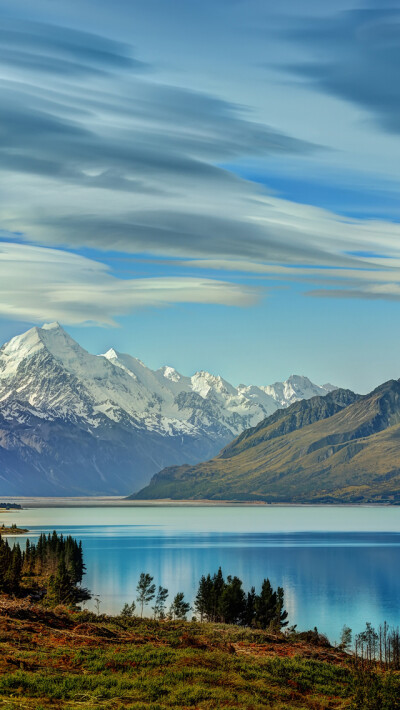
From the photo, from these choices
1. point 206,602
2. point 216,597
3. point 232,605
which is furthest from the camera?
point 206,602

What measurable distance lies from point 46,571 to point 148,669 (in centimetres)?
12877

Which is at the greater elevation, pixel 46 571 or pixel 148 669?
pixel 148 669

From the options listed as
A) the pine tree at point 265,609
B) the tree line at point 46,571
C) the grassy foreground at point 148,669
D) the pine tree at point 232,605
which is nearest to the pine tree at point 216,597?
the pine tree at point 232,605

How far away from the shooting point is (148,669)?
5106 cm

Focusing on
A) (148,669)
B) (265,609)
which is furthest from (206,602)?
(148,669)

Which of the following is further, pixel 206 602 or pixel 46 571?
pixel 46 571

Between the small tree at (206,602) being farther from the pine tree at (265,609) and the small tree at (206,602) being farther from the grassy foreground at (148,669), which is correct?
the grassy foreground at (148,669)

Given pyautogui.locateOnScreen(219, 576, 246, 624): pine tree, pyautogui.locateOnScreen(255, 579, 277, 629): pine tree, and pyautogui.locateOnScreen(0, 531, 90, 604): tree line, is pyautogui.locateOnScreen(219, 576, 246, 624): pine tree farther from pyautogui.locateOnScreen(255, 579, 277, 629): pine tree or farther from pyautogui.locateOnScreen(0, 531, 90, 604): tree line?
pyautogui.locateOnScreen(0, 531, 90, 604): tree line

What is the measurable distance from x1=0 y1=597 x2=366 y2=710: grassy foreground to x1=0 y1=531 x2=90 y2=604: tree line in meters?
50.5

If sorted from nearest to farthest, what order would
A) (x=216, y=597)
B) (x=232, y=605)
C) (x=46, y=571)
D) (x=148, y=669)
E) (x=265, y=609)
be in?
(x=148, y=669) → (x=232, y=605) → (x=265, y=609) → (x=216, y=597) → (x=46, y=571)

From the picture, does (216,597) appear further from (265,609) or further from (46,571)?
(46,571)

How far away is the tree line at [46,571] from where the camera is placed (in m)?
123

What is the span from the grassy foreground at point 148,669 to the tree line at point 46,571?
50.5 meters

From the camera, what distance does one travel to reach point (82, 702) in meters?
42.7
